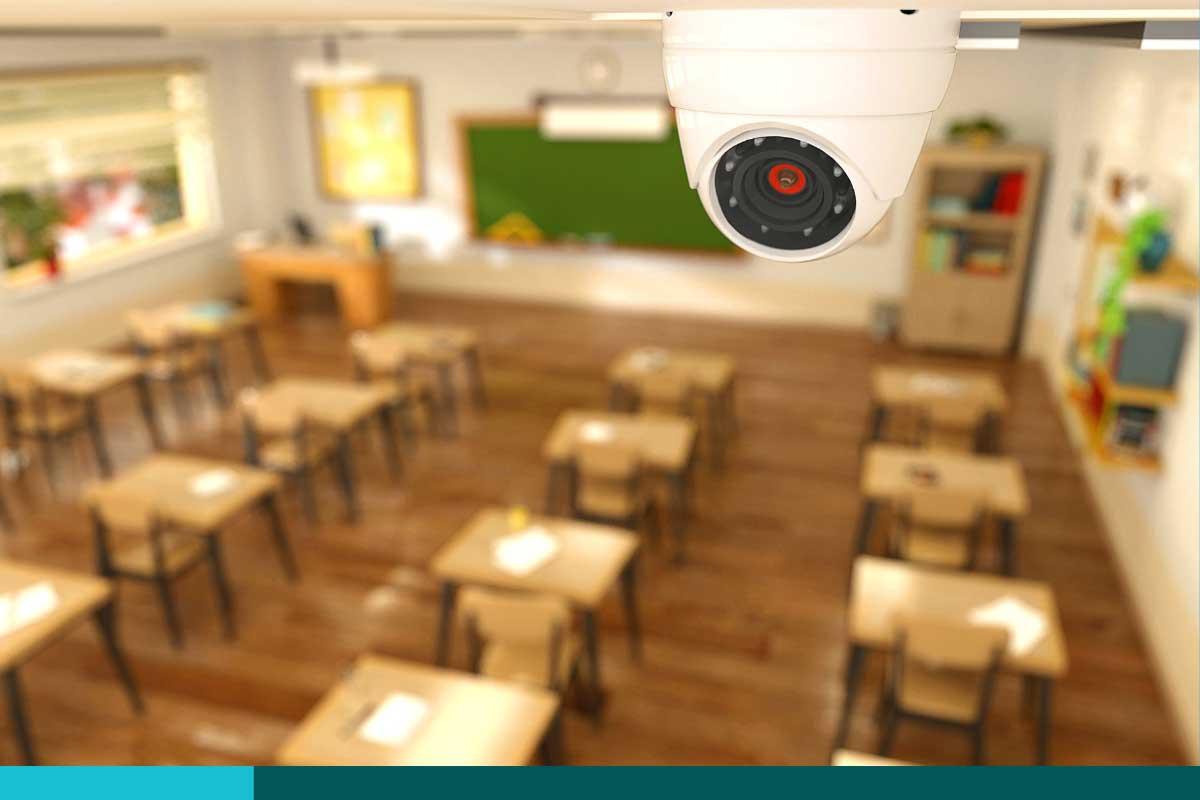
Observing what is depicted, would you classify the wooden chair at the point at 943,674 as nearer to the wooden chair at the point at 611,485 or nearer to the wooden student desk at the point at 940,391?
the wooden chair at the point at 611,485

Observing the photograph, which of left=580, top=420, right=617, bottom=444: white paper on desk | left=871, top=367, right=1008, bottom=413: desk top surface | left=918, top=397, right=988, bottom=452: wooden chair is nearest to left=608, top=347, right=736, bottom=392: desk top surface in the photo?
left=580, top=420, right=617, bottom=444: white paper on desk

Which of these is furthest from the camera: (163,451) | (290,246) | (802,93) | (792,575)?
(290,246)

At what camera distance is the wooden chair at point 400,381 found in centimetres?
679

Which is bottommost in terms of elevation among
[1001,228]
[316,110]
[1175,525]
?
[1175,525]

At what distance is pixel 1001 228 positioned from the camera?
28.1 ft

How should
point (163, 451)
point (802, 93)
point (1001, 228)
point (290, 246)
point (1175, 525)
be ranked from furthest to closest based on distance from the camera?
point (290, 246)
point (1001, 228)
point (163, 451)
point (1175, 525)
point (802, 93)

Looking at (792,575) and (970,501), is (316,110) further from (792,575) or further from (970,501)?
(970,501)

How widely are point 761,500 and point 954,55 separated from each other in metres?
4.73

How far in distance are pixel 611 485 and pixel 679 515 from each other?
0.42 m

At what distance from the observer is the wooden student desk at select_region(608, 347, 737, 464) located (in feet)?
20.3

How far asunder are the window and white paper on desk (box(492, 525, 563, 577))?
615 cm

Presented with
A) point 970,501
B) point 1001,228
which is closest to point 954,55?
point 970,501

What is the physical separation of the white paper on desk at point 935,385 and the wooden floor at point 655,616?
0.80 meters

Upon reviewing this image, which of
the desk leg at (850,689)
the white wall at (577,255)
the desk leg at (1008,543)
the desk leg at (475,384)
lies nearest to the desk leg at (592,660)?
the desk leg at (850,689)
